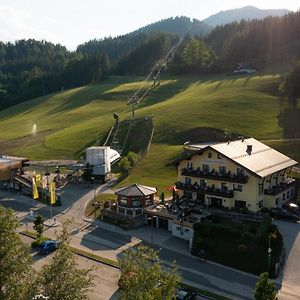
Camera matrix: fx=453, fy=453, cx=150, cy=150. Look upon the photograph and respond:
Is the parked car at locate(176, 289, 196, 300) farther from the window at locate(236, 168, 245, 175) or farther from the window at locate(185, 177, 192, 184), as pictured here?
the window at locate(185, 177, 192, 184)

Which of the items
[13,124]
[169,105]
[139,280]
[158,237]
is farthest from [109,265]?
[13,124]

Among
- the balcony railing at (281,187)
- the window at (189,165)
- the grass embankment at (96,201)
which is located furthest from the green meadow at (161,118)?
the balcony railing at (281,187)

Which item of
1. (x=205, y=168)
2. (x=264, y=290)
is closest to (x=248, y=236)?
(x=205, y=168)

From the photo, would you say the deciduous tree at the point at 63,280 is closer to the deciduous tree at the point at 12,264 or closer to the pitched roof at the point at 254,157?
the deciduous tree at the point at 12,264

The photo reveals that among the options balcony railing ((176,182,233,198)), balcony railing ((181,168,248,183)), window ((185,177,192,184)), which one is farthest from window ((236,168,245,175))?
window ((185,177,192,184))

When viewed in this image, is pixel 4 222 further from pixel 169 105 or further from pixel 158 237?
pixel 169 105
